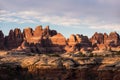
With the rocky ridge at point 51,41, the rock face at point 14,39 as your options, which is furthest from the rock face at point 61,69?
the rock face at point 14,39

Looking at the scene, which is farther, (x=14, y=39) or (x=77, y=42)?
(x=14, y=39)

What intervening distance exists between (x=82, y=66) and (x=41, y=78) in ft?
20.7

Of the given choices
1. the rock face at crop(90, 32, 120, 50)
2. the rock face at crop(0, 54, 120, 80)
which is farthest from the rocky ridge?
the rock face at crop(0, 54, 120, 80)

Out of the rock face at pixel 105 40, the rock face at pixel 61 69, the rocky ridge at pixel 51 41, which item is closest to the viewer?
the rock face at pixel 61 69

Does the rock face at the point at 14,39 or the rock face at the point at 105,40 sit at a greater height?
the rock face at the point at 14,39

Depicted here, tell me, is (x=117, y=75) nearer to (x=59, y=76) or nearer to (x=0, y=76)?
(x=59, y=76)

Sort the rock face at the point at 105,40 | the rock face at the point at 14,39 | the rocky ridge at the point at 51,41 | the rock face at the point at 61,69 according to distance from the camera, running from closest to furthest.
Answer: the rock face at the point at 61,69, the rocky ridge at the point at 51,41, the rock face at the point at 14,39, the rock face at the point at 105,40

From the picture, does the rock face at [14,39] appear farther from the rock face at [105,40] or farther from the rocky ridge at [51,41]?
the rock face at [105,40]

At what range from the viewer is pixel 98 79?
4938cm

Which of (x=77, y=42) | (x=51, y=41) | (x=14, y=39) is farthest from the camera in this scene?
(x=51, y=41)

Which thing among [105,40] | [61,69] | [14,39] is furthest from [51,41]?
[61,69]

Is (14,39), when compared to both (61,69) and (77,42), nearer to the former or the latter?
(77,42)

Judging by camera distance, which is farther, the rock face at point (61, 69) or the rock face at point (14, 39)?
the rock face at point (14, 39)

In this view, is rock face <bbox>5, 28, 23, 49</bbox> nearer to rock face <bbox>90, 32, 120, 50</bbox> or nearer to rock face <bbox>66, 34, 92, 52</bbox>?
rock face <bbox>66, 34, 92, 52</bbox>
